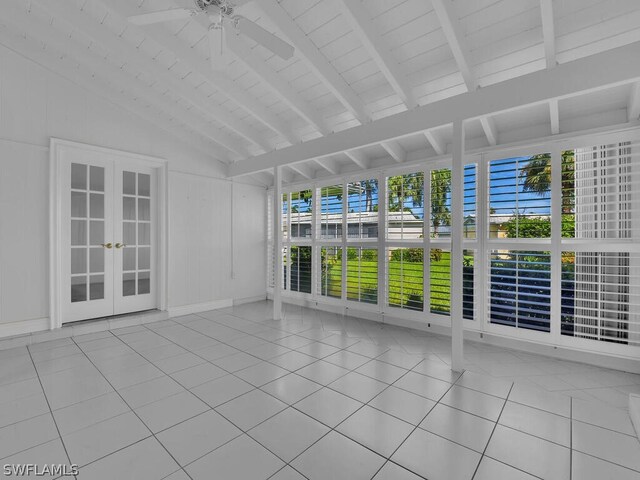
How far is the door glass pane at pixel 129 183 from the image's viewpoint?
15.2ft

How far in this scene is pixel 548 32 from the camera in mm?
2217

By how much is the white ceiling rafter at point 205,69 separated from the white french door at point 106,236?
2.15 metres

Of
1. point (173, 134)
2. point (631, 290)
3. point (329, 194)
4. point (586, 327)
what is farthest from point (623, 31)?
point (173, 134)

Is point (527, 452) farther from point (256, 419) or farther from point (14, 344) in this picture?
point (14, 344)

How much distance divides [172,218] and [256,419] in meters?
3.86

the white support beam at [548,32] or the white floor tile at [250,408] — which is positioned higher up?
the white support beam at [548,32]

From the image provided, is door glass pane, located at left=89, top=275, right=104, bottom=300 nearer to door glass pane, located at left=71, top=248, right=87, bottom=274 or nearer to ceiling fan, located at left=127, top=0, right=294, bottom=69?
door glass pane, located at left=71, top=248, right=87, bottom=274

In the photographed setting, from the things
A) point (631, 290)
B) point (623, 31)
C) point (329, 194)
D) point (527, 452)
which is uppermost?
point (623, 31)

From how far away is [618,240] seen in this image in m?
3.00

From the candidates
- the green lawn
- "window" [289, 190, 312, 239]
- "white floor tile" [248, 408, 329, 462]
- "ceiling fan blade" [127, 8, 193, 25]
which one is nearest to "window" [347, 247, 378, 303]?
the green lawn

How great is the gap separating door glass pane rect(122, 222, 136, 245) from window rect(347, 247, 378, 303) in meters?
3.42

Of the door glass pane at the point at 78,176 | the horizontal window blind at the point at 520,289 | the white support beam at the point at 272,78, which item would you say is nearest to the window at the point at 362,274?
the horizontal window blind at the point at 520,289

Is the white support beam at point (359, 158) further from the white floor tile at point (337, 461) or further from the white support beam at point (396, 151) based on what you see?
the white floor tile at point (337, 461)

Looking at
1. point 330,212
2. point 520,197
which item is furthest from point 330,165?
point 520,197
